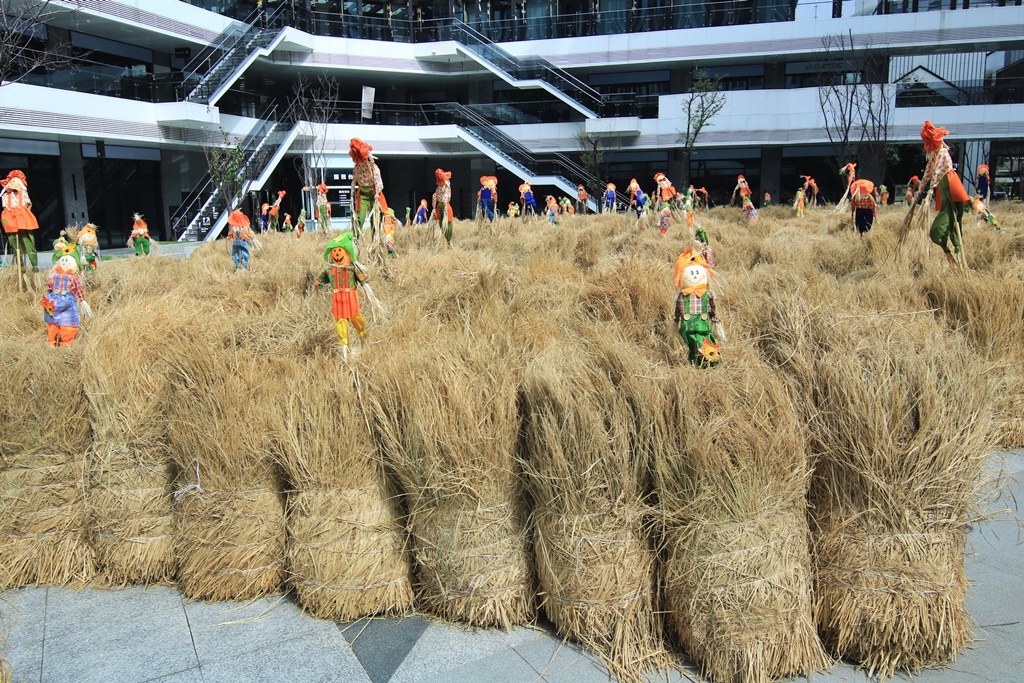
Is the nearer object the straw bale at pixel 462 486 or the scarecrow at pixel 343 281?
the straw bale at pixel 462 486

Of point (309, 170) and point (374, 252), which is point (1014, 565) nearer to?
point (374, 252)

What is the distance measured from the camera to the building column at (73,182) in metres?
24.8

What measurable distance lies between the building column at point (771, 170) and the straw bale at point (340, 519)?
31.5m

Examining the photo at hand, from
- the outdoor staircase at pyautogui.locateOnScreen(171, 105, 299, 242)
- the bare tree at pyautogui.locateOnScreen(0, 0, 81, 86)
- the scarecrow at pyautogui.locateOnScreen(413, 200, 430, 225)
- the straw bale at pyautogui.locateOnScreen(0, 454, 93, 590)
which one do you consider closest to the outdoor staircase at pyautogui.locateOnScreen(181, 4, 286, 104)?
the outdoor staircase at pyautogui.locateOnScreen(171, 105, 299, 242)

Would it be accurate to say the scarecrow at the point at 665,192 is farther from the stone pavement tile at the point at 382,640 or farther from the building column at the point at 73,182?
the building column at the point at 73,182

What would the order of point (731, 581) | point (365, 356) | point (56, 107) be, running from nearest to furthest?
1. point (731, 581)
2. point (365, 356)
3. point (56, 107)

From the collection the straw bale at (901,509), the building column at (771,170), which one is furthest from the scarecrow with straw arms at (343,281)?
the building column at (771,170)

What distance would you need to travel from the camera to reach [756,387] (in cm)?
342

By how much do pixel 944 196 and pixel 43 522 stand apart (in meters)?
8.51

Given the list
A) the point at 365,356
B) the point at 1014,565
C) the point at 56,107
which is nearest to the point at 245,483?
the point at 365,356

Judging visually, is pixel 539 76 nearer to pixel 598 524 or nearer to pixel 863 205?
pixel 863 205

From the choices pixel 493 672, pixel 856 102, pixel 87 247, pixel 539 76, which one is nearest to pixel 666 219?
pixel 87 247

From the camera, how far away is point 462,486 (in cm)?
361

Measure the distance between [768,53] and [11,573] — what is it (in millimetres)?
32474
